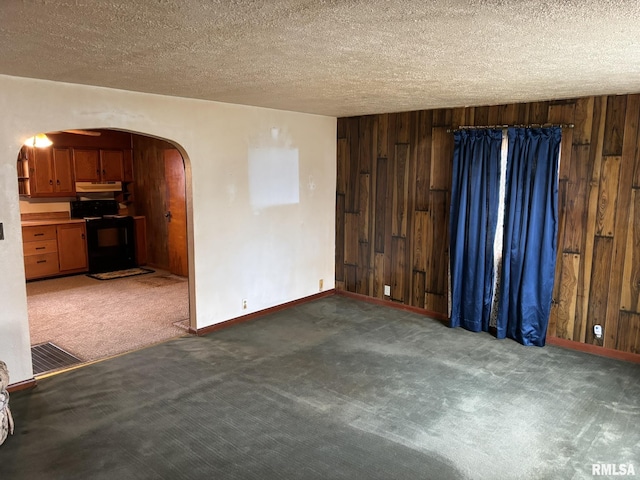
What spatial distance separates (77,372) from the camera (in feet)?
12.8

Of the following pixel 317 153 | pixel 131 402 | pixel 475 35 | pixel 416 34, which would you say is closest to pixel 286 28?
pixel 416 34

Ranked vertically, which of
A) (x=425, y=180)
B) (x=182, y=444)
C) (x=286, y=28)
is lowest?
(x=182, y=444)

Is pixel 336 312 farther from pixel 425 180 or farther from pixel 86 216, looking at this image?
pixel 86 216

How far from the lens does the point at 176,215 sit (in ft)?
24.2

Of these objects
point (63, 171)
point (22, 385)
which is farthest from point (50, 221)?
point (22, 385)

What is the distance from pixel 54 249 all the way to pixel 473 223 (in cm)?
616

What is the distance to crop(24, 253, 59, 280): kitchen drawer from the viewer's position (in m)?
6.98

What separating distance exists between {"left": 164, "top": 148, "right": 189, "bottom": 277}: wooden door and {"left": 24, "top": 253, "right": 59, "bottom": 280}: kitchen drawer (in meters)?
1.72

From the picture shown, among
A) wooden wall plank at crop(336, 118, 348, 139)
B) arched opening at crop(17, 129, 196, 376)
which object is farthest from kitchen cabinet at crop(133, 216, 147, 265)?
wooden wall plank at crop(336, 118, 348, 139)

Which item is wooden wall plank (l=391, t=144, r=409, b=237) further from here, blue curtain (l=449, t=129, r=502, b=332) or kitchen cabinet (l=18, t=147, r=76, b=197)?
kitchen cabinet (l=18, t=147, r=76, b=197)

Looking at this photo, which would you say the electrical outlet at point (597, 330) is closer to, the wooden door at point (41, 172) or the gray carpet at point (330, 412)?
the gray carpet at point (330, 412)

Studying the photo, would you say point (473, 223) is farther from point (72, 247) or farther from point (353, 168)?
point (72, 247)

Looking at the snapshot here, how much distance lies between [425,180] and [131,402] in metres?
3.76

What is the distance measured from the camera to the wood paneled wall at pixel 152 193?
7762mm
